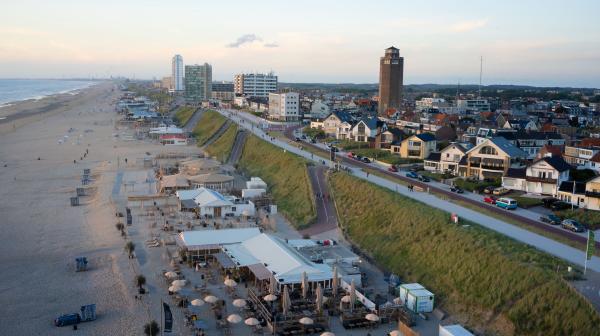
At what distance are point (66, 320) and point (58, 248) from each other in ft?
27.9

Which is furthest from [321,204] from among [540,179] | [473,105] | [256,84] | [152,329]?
[256,84]

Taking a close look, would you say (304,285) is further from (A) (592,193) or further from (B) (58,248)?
(A) (592,193)

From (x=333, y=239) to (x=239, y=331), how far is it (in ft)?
32.4

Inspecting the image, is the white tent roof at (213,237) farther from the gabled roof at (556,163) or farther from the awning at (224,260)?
the gabled roof at (556,163)

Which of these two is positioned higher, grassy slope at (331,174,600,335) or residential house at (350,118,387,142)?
residential house at (350,118,387,142)

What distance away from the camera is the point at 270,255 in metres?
21.6

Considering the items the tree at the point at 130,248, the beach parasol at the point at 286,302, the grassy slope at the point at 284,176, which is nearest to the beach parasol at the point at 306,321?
the beach parasol at the point at 286,302

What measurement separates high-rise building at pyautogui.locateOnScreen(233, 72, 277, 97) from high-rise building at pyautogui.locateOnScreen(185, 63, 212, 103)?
1955cm

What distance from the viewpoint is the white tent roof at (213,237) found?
23506 millimetres

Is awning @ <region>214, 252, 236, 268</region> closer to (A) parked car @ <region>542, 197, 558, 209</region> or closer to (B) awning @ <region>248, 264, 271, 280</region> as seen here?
(B) awning @ <region>248, 264, 271, 280</region>

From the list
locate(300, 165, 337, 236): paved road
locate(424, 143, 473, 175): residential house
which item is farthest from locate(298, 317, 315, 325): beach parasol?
locate(424, 143, 473, 175): residential house

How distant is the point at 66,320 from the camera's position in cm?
1723

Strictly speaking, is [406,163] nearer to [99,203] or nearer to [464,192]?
[464,192]

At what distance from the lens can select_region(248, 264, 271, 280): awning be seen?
19.9 meters
